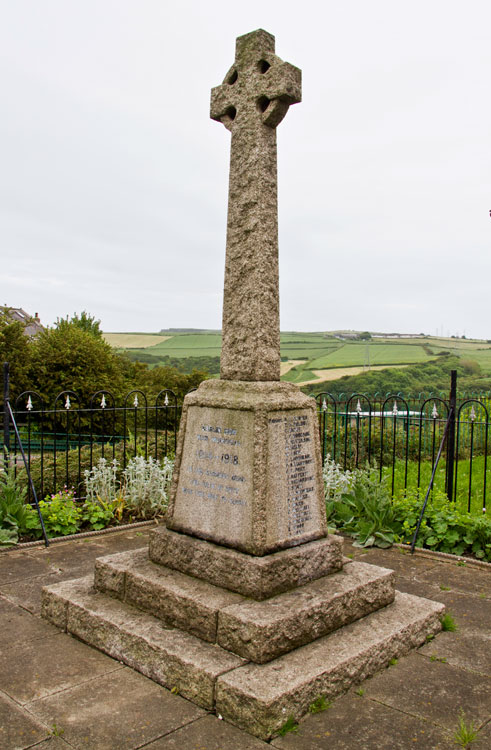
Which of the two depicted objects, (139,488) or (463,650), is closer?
(463,650)

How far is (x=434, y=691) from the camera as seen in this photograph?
3252 millimetres

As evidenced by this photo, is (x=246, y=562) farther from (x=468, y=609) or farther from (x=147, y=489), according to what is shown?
(x=147, y=489)

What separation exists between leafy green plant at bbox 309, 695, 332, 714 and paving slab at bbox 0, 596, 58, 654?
1935mm

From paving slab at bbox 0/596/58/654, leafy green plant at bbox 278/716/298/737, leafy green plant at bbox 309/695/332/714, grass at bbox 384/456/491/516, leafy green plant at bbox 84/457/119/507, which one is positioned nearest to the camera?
leafy green plant at bbox 278/716/298/737

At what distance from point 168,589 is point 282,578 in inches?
29.3

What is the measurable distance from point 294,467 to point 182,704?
5.11ft

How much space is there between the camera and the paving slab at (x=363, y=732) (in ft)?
9.08

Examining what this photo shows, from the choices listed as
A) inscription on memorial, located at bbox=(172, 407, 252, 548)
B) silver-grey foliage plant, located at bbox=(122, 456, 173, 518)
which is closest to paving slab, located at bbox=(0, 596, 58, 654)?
inscription on memorial, located at bbox=(172, 407, 252, 548)

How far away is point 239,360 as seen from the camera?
405 cm

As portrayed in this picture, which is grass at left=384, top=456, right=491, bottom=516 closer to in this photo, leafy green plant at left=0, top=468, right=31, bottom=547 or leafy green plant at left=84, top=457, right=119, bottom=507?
leafy green plant at left=84, top=457, right=119, bottom=507

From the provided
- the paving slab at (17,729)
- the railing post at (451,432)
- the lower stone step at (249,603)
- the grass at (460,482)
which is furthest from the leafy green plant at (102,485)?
the railing post at (451,432)

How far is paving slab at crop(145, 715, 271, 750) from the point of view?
2.75m

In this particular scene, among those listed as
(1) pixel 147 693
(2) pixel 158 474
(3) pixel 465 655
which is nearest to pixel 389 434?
(2) pixel 158 474

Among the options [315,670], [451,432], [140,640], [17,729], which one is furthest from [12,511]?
[451,432]
